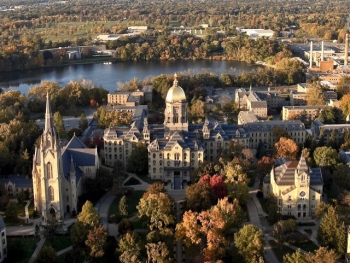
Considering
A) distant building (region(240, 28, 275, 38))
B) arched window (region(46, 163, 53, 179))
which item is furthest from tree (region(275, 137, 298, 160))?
distant building (region(240, 28, 275, 38))

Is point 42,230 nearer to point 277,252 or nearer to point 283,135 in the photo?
point 277,252

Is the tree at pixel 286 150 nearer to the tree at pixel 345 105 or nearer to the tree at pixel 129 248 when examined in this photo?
the tree at pixel 345 105

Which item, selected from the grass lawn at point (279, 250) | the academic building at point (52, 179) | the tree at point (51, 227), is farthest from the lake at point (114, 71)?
the grass lawn at point (279, 250)

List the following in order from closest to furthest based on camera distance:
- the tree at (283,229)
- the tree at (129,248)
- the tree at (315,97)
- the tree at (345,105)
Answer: the tree at (129,248), the tree at (283,229), the tree at (345,105), the tree at (315,97)

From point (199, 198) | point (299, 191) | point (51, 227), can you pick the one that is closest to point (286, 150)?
point (299, 191)

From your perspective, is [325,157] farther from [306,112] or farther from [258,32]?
[258,32]

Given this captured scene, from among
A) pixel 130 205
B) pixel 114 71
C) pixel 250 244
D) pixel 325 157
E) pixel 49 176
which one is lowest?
pixel 114 71

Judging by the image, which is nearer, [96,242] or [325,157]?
[96,242]
